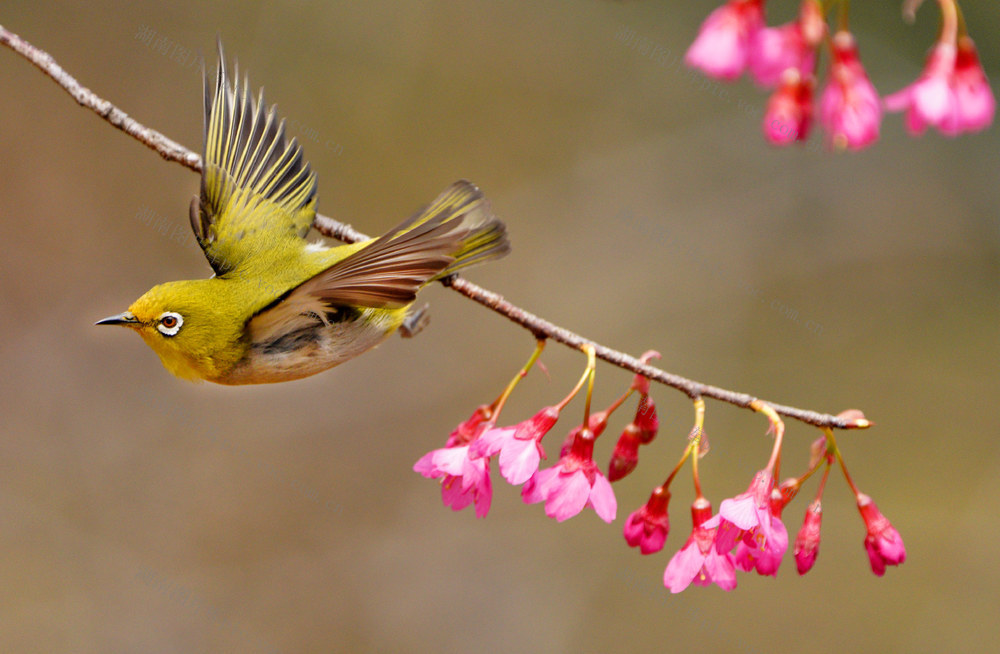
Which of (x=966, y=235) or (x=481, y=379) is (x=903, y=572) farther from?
(x=481, y=379)

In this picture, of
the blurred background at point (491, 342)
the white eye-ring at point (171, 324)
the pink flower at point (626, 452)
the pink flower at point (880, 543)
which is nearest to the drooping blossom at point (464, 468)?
the pink flower at point (626, 452)

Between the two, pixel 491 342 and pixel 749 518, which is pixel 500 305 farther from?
pixel 491 342

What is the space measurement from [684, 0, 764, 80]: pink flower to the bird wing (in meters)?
0.45

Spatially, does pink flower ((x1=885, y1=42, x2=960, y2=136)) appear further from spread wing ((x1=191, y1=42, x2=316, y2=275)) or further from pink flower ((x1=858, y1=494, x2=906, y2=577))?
spread wing ((x1=191, y1=42, x2=316, y2=275))

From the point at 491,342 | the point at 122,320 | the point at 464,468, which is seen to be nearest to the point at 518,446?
the point at 464,468

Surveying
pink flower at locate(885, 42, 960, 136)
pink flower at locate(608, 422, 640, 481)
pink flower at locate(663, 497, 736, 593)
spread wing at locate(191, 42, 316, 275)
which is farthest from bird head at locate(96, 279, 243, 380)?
pink flower at locate(885, 42, 960, 136)

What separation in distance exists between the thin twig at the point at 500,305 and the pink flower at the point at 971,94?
1.75 feet

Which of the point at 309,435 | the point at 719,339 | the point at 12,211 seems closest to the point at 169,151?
the point at 309,435

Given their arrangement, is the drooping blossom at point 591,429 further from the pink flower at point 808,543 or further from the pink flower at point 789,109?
the pink flower at point 789,109

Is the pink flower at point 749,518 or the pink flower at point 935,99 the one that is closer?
the pink flower at point 935,99

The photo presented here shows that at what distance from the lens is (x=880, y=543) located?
5.11ft

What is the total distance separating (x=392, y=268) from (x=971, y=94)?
3.17 ft

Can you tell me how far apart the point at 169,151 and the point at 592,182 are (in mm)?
3579

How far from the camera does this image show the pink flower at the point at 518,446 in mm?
1503
